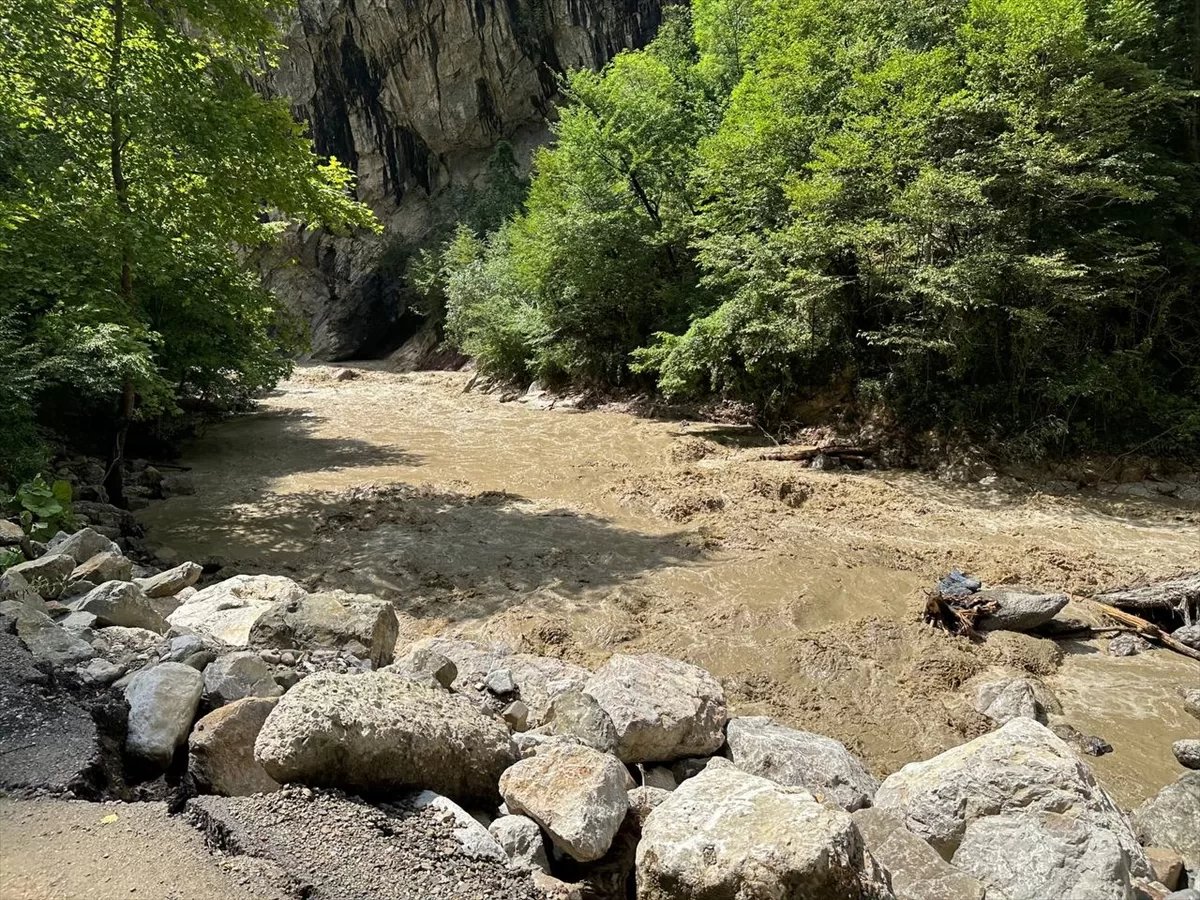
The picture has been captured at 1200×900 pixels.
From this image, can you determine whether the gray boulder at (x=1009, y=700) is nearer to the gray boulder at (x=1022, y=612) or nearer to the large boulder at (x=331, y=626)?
the gray boulder at (x=1022, y=612)

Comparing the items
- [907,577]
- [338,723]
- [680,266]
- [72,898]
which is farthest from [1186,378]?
[72,898]

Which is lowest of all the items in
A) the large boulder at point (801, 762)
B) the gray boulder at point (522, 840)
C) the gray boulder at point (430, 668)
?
the large boulder at point (801, 762)

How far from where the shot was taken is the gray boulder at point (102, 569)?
451 centimetres

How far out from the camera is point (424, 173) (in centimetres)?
4209

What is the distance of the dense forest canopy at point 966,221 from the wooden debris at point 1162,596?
489 cm

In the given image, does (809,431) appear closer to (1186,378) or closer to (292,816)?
(1186,378)

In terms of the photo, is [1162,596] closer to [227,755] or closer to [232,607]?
[227,755]

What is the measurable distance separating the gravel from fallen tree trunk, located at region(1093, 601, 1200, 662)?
248 inches

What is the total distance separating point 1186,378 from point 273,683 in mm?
14477

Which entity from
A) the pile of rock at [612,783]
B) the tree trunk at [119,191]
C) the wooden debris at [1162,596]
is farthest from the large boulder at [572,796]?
the tree trunk at [119,191]

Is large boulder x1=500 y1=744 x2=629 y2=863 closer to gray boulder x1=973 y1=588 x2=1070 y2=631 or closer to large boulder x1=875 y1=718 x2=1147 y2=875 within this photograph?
large boulder x1=875 y1=718 x2=1147 y2=875

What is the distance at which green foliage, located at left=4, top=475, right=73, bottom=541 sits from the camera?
18.7 ft

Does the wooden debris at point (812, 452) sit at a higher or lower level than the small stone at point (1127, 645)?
higher

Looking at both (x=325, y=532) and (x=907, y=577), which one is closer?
(x=907, y=577)
